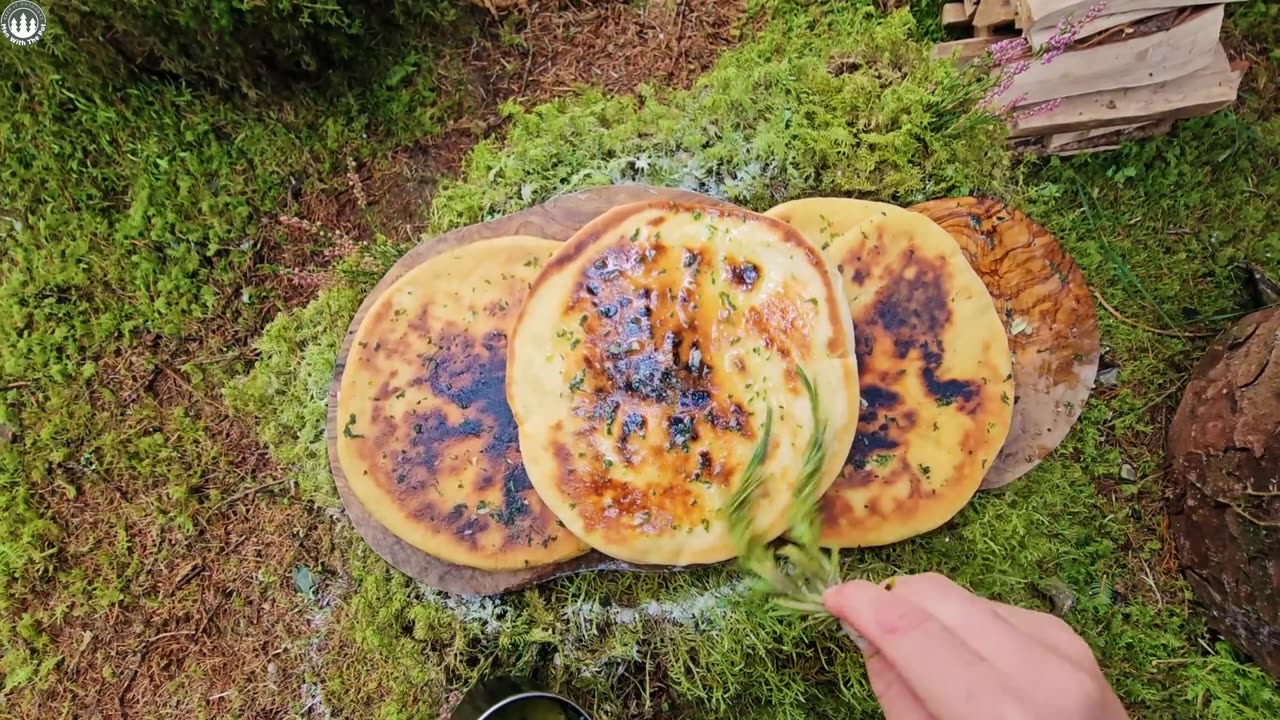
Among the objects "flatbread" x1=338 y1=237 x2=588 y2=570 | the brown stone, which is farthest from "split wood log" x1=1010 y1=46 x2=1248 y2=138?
"flatbread" x1=338 y1=237 x2=588 y2=570

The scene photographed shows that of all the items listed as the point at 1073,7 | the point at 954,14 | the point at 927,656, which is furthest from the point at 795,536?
the point at 954,14

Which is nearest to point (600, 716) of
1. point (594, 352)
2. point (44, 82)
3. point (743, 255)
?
point (594, 352)

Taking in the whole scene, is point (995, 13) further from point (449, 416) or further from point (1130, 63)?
point (449, 416)

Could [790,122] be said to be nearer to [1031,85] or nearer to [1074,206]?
[1031,85]

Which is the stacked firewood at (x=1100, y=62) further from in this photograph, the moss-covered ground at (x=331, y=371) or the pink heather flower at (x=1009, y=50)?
the moss-covered ground at (x=331, y=371)

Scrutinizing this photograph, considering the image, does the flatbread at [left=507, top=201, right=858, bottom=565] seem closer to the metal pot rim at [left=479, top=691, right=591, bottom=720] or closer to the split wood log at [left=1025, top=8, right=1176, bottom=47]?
the metal pot rim at [left=479, top=691, right=591, bottom=720]

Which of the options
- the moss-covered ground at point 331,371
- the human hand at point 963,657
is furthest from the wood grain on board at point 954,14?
the human hand at point 963,657
